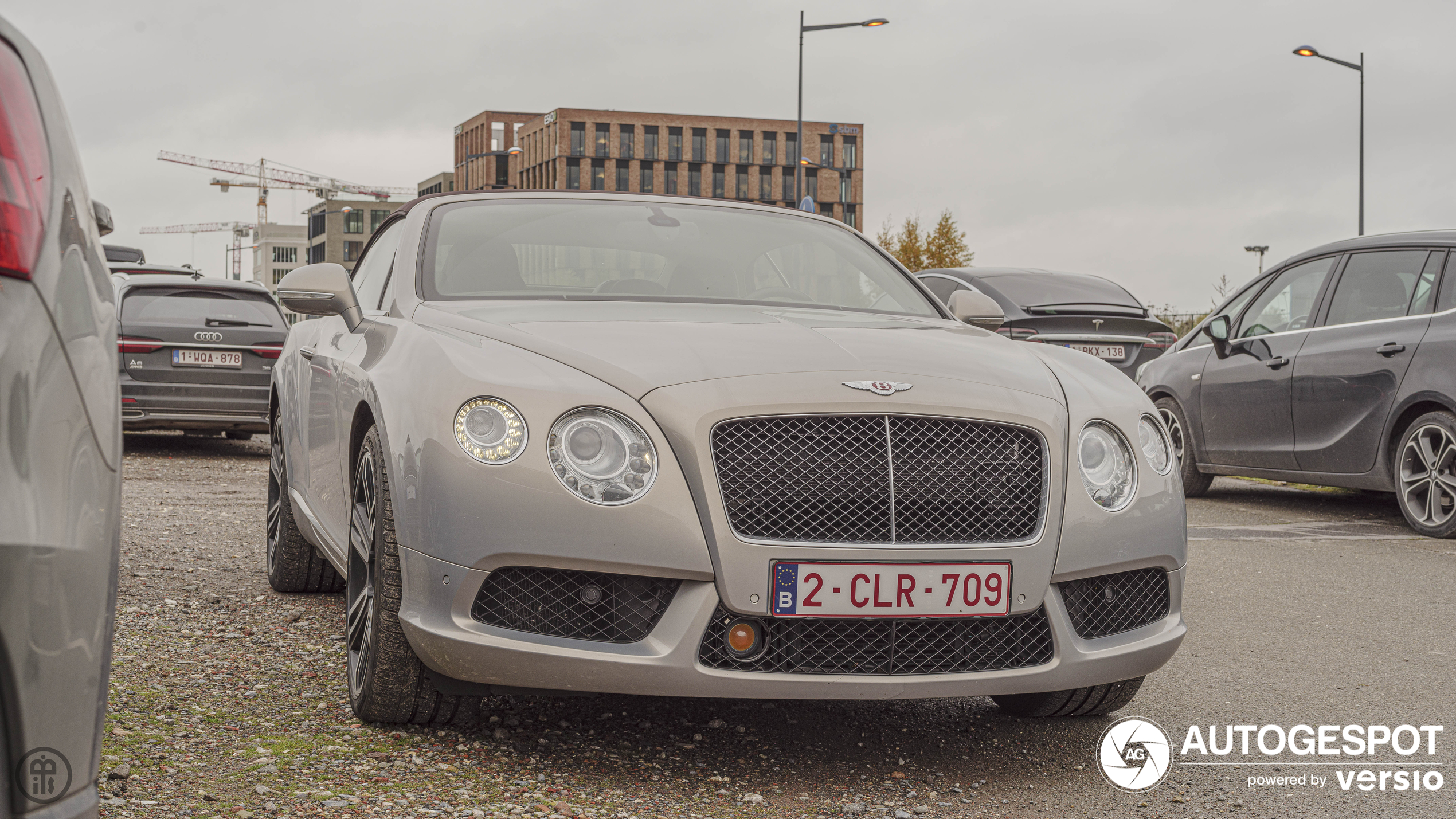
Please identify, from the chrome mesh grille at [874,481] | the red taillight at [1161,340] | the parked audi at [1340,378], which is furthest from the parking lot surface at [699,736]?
the red taillight at [1161,340]

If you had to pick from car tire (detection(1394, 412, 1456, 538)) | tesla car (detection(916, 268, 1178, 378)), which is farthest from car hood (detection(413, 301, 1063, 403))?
tesla car (detection(916, 268, 1178, 378))

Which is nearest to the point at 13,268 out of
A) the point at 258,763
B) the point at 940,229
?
the point at 258,763

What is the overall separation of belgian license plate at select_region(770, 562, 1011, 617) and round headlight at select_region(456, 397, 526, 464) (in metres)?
0.63

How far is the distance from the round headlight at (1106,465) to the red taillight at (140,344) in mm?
10117

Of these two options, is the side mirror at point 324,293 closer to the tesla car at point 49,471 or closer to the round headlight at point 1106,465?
the round headlight at point 1106,465

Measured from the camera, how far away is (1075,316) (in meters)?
12.2

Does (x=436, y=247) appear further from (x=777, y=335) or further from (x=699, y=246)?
(x=777, y=335)

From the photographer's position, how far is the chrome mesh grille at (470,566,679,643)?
3.14 meters

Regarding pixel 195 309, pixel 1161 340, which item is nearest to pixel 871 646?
pixel 1161 340

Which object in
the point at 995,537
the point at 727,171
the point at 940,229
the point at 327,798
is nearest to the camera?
the point at 327,798

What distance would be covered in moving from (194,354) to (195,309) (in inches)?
16.8

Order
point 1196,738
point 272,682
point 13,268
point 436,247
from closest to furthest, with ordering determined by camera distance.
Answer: point 13,268, point 1196,738, point 272,682, point 436,247

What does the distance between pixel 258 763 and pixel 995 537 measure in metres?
1.78

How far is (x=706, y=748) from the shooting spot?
3.56m
